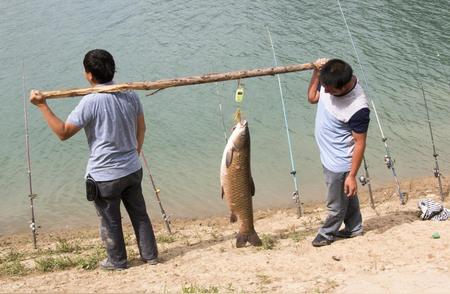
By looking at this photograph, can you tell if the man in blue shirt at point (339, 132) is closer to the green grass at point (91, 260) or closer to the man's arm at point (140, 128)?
the man's arm at point (140, 128)

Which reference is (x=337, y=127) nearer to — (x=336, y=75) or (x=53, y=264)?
(x=336, y=75)

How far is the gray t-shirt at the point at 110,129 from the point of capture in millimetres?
5012

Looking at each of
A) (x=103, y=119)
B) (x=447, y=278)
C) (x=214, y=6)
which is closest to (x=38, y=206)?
(x=103, y=119)

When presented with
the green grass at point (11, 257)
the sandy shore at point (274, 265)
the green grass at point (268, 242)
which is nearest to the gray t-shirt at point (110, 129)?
the sandy shore at point (274, 265)

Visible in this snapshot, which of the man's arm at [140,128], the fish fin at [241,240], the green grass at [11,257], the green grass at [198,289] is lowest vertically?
the green grass at [11,257]

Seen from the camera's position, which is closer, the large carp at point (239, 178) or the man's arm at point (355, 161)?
the man's arm at point (355, 161)

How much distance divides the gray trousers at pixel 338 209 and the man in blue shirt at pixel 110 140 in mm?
1952

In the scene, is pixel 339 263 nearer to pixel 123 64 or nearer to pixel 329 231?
pixel 329 231

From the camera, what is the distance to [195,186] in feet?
32.6

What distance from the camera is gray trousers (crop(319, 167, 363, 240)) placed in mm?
5523

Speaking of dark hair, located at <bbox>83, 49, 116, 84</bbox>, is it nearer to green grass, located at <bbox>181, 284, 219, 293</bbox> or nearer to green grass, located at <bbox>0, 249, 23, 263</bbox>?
green grass, located at <bbox>181, 284, 219, 293</bbox>

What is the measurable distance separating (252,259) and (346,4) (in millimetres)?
15606

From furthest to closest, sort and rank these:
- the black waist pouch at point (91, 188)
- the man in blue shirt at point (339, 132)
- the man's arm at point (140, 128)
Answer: the man's arm at point (140, 128) → the black waist pouch at point (91, 188) → the man in blue shirt at point (339, 132)

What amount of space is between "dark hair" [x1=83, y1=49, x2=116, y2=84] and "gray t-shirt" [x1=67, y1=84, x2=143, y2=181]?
0.56 ft
